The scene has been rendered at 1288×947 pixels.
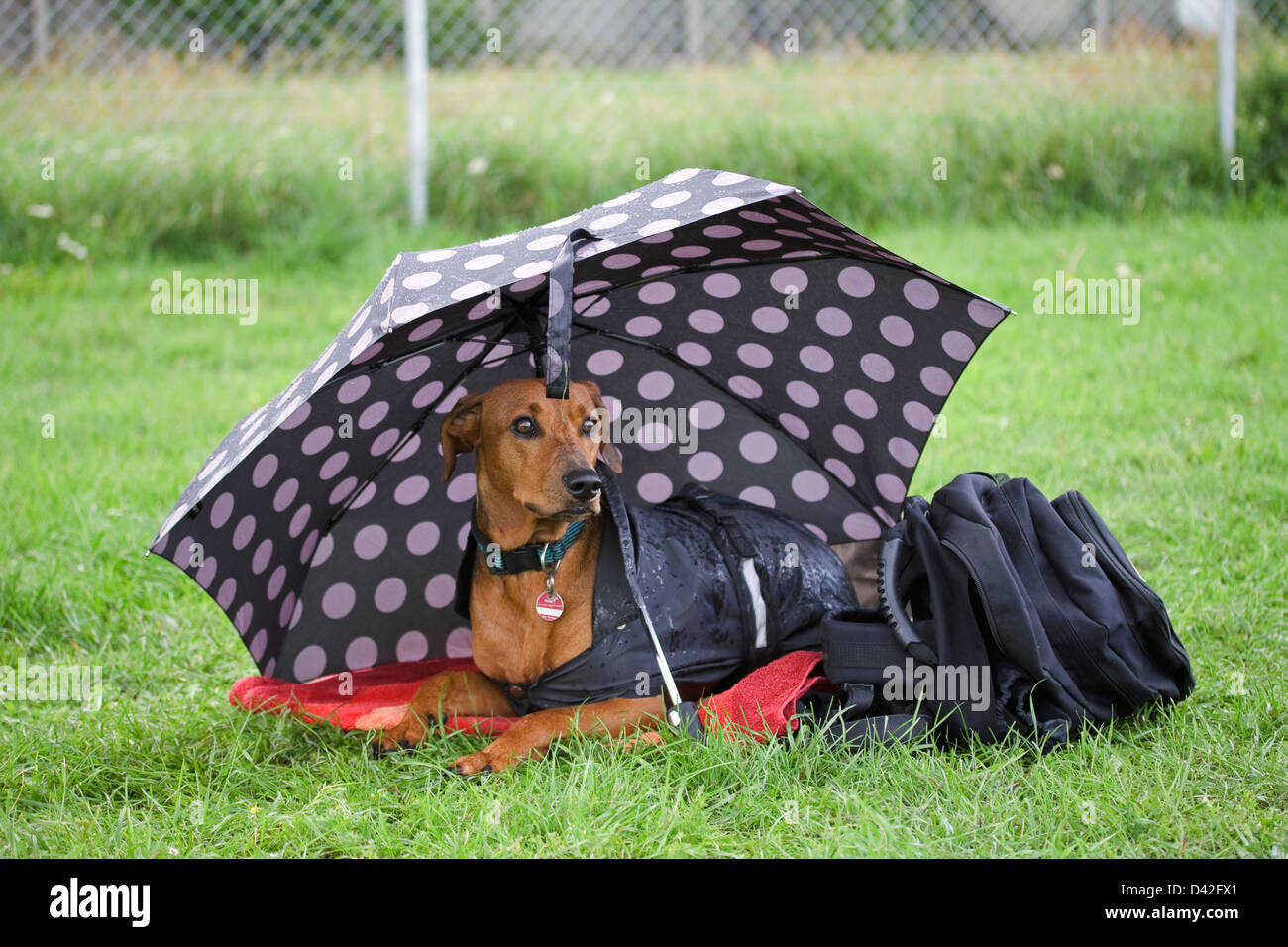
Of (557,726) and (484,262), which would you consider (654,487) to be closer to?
(557,726)

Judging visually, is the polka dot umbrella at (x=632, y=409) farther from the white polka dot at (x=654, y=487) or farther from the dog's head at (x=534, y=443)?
the dog's head at (x=534, y=443)

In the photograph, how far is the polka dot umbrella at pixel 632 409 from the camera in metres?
2.99

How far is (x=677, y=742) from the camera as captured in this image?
9.58ft

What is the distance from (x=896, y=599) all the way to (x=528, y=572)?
0.92 meters

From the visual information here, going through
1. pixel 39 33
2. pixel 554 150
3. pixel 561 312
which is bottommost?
pixel 561 312

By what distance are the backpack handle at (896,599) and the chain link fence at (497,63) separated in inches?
195

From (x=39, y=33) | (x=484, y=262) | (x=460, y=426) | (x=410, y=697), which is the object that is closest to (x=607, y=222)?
(x=484, y=262)

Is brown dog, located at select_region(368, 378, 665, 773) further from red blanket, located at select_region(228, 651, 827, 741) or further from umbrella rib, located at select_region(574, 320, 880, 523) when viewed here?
umbrella rib, located at select_region(574, 320, 880, 523)

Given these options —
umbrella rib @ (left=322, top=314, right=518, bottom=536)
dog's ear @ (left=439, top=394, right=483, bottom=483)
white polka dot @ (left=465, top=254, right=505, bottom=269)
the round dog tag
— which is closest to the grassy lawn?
the round dog tag

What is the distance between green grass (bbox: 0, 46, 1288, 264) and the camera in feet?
23.9

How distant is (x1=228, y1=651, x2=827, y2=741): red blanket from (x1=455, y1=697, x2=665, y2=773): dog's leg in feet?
0.48
